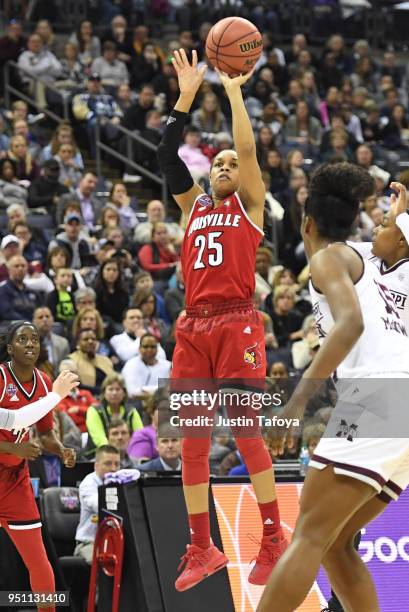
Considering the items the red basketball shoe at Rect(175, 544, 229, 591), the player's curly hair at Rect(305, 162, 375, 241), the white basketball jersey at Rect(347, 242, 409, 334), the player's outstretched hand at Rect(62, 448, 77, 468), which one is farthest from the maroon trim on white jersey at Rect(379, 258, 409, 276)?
the player's outstretched hand at Rect(62, 448, 77, 468)

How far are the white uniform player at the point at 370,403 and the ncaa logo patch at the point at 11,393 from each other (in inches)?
108

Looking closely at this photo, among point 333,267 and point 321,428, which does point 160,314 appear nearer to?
point 321,428

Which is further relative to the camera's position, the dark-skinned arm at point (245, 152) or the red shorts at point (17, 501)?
the red shorts at point (17, 501)

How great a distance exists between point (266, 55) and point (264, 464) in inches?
560

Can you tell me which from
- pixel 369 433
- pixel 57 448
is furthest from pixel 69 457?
pixel 369 433

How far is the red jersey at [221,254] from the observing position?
255 inches

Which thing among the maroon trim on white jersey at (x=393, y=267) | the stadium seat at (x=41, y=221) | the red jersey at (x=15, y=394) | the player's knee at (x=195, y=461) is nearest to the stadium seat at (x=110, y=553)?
the red jersey at (x=15, y=394)

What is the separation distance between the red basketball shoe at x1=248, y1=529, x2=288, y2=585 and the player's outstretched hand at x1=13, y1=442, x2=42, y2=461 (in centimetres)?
142

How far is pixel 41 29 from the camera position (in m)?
17.0

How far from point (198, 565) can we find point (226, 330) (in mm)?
1266

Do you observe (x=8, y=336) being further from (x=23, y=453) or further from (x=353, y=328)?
(x=353, y=328)

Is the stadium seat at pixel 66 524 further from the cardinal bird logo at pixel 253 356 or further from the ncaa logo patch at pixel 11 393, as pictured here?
the cardinal bird logo at pixel 253 356

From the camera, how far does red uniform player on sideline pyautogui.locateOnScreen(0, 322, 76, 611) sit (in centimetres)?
709

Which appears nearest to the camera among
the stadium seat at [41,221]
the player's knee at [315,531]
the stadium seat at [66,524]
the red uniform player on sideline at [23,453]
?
the player's knee at [315,531]
